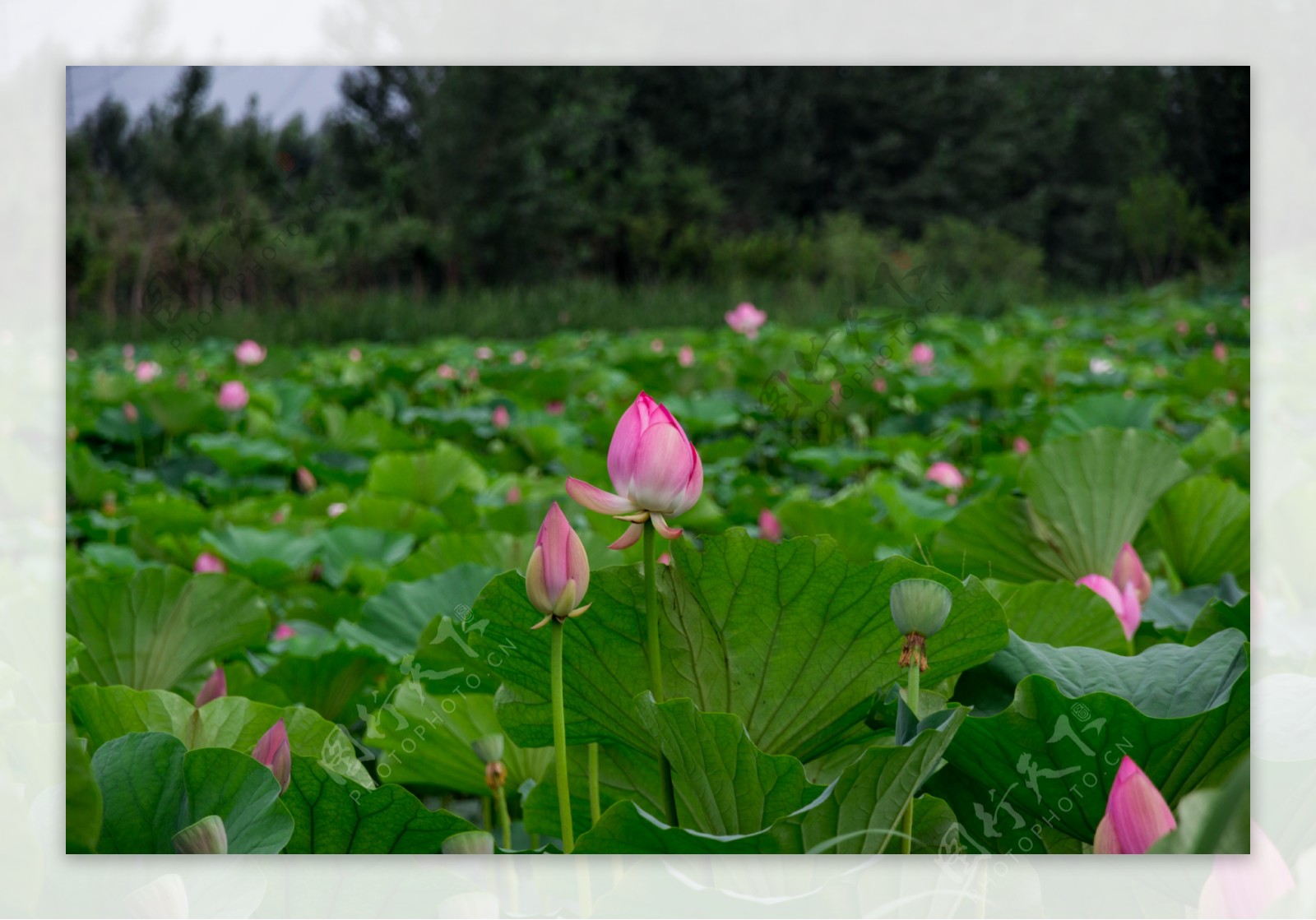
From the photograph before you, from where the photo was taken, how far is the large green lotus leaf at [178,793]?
1.43ft

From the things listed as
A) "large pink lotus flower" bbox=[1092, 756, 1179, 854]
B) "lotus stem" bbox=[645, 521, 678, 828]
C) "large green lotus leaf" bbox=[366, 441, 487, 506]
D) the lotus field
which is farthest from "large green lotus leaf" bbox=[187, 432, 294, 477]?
"large pink lotus flower" bbox=[1092, 756, 1179, 854]

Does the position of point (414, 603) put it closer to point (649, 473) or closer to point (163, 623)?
point (163, 623)

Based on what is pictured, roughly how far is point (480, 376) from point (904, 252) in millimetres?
1742

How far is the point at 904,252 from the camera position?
3977 mm

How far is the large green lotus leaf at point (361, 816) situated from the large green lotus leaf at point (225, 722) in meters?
0.03

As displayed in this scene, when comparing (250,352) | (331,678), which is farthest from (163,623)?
(250,352)

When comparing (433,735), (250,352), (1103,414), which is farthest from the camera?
(250,352)

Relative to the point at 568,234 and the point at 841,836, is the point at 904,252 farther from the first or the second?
the point at 841,836

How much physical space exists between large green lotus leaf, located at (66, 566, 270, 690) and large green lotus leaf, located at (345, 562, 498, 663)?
8 cm

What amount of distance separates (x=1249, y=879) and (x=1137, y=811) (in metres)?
0.05

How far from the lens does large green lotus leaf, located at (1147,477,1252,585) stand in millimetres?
850

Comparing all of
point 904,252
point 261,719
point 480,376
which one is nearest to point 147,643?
point 261,719

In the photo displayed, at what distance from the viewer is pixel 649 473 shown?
0.39 meters

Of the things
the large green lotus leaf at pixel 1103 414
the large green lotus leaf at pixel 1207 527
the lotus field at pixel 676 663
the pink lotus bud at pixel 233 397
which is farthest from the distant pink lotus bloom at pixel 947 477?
the pink lotus bud at pixel 233 397
